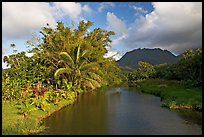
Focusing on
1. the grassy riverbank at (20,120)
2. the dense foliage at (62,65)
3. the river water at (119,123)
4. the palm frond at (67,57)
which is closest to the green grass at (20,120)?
the grassy riverbank at (20,120)

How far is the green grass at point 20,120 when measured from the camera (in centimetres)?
1239

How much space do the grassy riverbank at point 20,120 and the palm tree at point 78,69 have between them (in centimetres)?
1077

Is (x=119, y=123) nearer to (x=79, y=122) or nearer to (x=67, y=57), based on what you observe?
(x=79, y=122)

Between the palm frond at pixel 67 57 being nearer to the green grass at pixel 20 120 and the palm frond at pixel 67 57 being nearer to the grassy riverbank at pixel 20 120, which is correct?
the grassy riverbank at pixel 20 120

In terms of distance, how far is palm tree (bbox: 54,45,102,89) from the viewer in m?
29.6

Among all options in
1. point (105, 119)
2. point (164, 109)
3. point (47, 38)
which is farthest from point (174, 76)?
point (105, 119)

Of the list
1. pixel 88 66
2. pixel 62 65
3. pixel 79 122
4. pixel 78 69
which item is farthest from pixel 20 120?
pixel 62 65

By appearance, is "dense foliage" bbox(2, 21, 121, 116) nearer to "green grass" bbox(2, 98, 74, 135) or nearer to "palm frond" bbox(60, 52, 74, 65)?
"palm frond" bbox(60, 52, 74, 65)

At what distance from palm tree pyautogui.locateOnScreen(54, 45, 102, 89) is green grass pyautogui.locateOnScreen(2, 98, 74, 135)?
1109 cm

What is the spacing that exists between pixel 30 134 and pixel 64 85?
1638cm

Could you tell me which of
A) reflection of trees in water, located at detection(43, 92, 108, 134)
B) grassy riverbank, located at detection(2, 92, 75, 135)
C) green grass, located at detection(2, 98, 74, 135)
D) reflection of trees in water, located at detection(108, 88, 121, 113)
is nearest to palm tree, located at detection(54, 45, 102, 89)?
reflection of trees in water, located at detection(108, 88, 121, 113)

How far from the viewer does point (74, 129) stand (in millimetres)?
13625

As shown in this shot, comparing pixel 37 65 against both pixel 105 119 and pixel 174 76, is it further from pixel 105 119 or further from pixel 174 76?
pixel 174 76

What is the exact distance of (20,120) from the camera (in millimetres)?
13992
